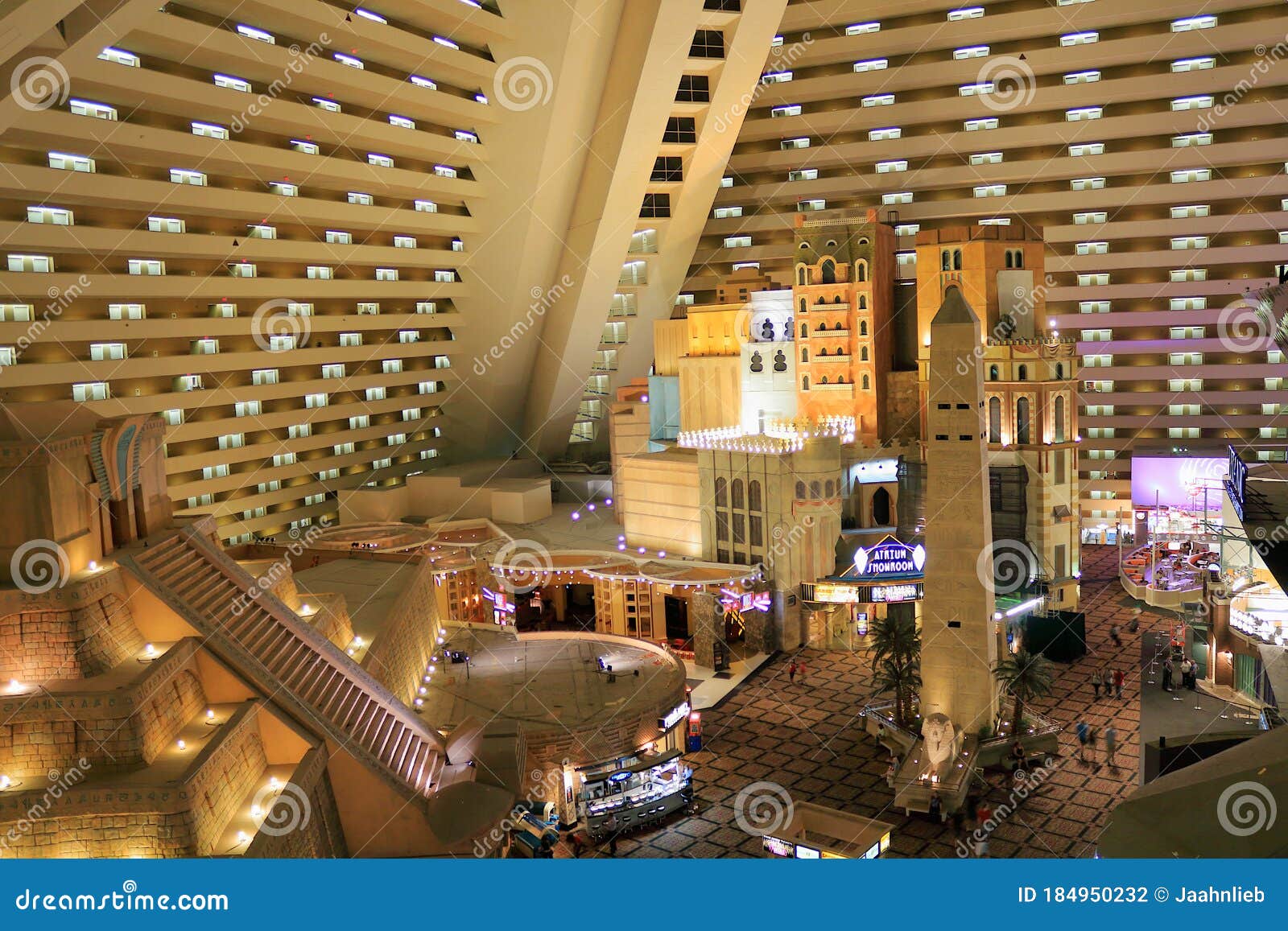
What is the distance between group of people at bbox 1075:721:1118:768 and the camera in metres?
26.0

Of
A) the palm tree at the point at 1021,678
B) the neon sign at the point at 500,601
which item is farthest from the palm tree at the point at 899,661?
the neon sign at the point at 500,601

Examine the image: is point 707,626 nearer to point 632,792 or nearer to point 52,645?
point 632,792

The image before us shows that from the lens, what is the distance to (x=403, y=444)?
45.0 m

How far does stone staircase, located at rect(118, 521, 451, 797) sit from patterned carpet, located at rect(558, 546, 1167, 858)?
16.1ft

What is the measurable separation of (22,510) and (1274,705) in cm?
2137

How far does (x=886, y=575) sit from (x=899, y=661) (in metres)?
6.45

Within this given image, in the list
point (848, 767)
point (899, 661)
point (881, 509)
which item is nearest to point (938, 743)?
point (848, 767)

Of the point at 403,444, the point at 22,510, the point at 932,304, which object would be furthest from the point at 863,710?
the point at 403,444

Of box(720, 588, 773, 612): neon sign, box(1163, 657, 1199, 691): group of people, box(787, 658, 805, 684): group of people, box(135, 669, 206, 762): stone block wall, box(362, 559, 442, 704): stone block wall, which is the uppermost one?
box(135, 669, 206, 762): stone block wall

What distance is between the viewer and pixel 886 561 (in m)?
34.1

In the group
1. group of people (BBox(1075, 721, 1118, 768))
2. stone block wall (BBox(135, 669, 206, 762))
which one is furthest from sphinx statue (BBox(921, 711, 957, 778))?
stone block wall (BBox(135, 669, 206, 762))

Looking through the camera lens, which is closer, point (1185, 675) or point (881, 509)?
point (1185, 675)

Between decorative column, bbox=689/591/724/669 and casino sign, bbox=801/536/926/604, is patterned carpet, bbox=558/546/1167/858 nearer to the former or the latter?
decorative column, bbox=689/591/724/669

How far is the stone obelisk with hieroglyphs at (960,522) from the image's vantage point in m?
25.5
